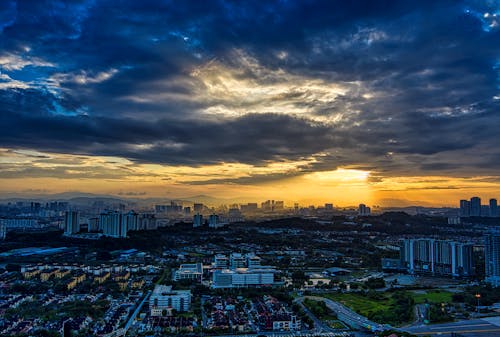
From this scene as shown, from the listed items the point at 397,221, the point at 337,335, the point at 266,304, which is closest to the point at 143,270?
the point at 266,304

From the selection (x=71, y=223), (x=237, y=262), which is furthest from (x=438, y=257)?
(x=71, y=223)

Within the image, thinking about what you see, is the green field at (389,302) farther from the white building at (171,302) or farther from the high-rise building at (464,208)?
the high-rise building at (464,208)

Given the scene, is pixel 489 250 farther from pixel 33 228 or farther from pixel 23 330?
pixel 33 228

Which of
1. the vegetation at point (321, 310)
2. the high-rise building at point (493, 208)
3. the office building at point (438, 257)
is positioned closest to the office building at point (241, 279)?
the vegetation at point (321, 310)

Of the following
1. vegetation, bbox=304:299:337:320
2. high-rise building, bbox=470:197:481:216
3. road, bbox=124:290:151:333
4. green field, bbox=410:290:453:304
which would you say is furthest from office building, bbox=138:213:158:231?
high-rise building, bbox=470:197:481:216

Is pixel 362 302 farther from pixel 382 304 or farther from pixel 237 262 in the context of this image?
pixel 237 262

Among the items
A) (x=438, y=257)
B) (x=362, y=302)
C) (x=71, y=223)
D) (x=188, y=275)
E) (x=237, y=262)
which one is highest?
(x=71, y=223)
